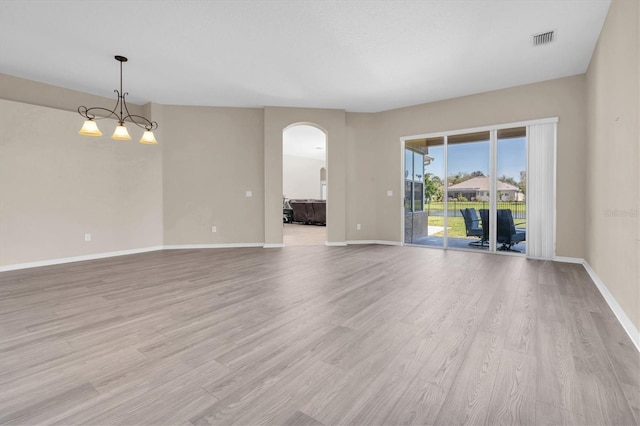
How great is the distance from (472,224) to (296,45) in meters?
4.46

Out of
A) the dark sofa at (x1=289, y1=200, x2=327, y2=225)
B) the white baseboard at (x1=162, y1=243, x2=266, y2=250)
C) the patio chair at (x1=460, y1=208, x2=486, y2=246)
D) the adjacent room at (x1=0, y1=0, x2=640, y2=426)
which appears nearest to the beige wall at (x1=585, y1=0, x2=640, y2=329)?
the adjacent room at (x1=0, y1=0, x2=640, y2=426)

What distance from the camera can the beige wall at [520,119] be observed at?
4.59 meters

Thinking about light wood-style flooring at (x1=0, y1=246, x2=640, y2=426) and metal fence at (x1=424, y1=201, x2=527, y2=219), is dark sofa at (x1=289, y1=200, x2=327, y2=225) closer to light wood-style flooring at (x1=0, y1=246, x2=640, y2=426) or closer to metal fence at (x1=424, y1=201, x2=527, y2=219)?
metal fence at (x1=424, y1=201, x2=527, y2=219)

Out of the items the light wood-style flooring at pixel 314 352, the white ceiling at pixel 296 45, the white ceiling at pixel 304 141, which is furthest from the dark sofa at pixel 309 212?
the light wood-style flooring at pixel 314 352

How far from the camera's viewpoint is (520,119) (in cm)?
503

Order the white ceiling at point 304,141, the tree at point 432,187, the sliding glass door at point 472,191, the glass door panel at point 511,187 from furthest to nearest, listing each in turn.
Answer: the white ceiling at point 304,141, the tree at point 432,187, the sliding glass door at point 472,191, the glass door panel at point 511,187

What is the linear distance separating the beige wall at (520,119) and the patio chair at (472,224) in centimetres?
118

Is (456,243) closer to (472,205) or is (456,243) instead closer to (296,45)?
(472,205)

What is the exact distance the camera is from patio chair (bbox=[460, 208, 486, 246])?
5.66m

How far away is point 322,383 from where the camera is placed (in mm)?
1599

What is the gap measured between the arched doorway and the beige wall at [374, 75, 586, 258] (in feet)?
6.21

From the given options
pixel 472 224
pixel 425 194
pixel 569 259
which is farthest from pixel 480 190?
pixel 569 259

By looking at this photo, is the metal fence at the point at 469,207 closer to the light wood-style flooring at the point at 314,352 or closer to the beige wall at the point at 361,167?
the beige wall at the point at 361,167

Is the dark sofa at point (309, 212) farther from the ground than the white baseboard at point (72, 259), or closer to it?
farther from the ground
